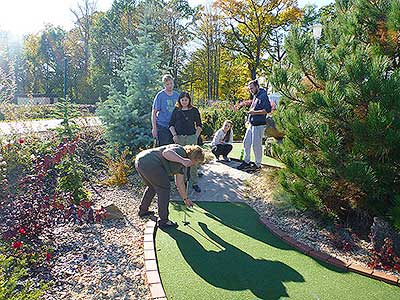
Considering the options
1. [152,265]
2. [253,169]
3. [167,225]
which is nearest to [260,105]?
[253,169]

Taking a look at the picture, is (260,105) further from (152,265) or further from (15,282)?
(15,282)

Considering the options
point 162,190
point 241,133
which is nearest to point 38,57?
point 241,133

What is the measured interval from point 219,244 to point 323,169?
137cm

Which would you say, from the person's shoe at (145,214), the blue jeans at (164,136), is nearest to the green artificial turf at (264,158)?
the blue jeans at (164,136)

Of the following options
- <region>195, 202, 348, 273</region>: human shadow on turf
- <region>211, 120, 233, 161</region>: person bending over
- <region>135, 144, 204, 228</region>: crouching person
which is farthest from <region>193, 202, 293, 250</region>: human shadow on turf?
<region>211, 120, 233, 161</region>: person bending over

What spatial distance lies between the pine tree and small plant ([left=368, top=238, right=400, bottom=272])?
23 centimetres

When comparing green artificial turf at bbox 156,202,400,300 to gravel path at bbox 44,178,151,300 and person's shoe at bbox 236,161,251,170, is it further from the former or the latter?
person's shoe at bbox 236,161,251,170

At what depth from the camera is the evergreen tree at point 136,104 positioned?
265 inches

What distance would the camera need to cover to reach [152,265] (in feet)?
10.5

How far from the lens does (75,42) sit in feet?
113

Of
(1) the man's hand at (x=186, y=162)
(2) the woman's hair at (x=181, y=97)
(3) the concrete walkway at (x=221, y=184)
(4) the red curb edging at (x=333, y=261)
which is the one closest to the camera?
(4) the red curb edging at (x=333, y=261)

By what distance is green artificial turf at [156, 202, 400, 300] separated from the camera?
282 cm

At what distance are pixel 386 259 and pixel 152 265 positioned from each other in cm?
213

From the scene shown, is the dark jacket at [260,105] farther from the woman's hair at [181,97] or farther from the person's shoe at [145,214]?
the person's shoe at [145,214]
